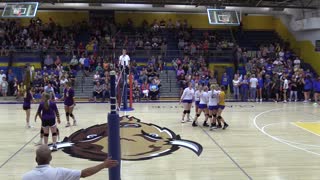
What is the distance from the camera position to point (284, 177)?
8.73 meters

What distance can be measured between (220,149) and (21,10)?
15553 millimetres

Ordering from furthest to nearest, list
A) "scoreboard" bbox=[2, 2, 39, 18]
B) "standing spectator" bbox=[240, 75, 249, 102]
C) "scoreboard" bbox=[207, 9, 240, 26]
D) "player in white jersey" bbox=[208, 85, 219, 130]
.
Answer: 1. "standing spectator" bbox=[240, 75, 249, 102]
2. "scoreboard" bbox=[207, 9, 240, 26]
3. "scoreboard" bbox=[2, 2, 39, 18]
4. "player in white jersey" bbox=[208, 85, 219, 130]

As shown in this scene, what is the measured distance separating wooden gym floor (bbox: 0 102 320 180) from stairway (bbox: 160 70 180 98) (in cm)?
675

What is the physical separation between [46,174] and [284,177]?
618 cm

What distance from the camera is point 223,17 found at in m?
23.1

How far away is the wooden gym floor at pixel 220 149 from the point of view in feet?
29.6

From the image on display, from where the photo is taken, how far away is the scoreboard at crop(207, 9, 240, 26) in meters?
22.9

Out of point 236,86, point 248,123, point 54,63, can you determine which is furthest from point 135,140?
point 54,63

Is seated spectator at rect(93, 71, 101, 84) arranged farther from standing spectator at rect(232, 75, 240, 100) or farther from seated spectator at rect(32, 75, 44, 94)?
standing spectator at rect(232, 75, 240, 100)

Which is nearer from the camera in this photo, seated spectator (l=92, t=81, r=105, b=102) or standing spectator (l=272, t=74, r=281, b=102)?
seated spectator (l=92, t=81, r=105, b=102)

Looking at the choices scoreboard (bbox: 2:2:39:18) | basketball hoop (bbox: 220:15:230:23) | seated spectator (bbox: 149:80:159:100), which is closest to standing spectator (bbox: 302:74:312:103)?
basketball hoop (bbox: 220:15:230:23)

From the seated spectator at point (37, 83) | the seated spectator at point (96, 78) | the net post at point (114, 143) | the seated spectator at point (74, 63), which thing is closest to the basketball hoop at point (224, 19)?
the seated spectator at point (96, 78)

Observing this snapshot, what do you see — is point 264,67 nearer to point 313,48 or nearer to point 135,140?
point 313,48

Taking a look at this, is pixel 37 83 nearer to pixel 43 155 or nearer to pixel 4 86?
pixel 4 86
